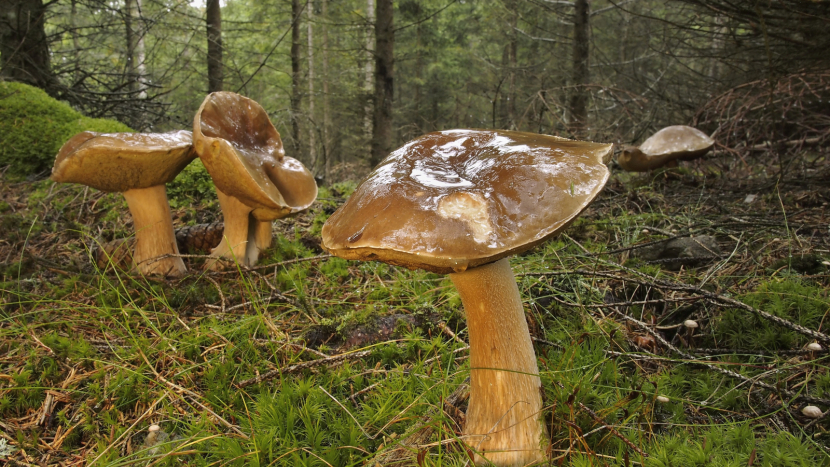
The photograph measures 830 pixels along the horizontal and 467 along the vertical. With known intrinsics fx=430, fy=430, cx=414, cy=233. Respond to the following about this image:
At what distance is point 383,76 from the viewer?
7227 mm

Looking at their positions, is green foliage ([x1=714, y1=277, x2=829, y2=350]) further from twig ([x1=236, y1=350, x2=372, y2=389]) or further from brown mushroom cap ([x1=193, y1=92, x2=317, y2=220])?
brown mushroom cap ([x1=193, y1=92, x2=317, y2=220])

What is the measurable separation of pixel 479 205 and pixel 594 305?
1238 millimetres

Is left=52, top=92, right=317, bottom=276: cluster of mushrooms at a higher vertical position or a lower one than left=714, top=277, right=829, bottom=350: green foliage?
higher

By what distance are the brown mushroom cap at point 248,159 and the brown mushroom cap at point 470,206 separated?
1274 millimetres

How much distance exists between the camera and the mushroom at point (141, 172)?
241 cm

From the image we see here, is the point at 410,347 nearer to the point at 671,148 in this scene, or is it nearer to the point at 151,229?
the point at 151,229

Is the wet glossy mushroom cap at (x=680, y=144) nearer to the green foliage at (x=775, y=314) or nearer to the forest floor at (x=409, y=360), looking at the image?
the forest floor at (x=409, y=360)

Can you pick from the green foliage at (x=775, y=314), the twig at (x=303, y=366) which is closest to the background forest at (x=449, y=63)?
the green foliage at (x=775, y=314)

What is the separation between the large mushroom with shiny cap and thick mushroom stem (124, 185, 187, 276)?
212 centimetres

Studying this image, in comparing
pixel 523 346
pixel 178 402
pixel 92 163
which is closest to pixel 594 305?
pixel 523 346

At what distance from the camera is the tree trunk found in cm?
498

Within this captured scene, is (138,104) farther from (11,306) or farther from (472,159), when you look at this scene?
(472,159)

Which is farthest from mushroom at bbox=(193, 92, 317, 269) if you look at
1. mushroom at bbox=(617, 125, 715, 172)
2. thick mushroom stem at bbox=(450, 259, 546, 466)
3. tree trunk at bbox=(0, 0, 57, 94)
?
tree trunk at bbox=(0, 0, 57, 94)

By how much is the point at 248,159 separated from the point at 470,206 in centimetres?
183
